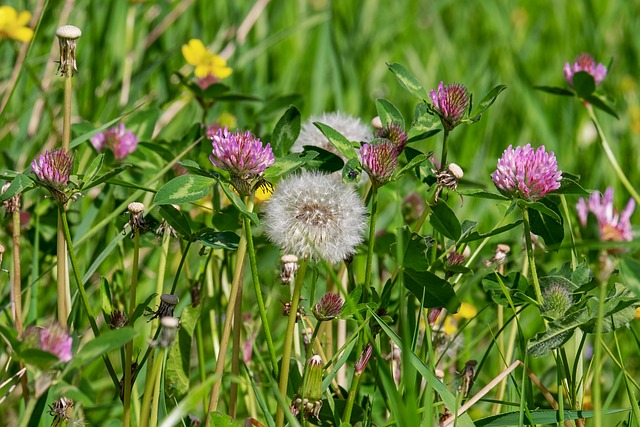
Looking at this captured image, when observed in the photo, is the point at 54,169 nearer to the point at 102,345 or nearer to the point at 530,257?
the point at 102,345

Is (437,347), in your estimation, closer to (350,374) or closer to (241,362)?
(350,374)

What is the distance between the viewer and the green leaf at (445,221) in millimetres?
1212

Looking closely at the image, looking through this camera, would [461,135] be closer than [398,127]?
No

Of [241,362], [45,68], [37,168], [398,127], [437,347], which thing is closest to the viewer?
[37,168]

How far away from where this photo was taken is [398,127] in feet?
4.24

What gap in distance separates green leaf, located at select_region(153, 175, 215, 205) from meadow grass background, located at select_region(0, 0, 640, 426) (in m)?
0.54

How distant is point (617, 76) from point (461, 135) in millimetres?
874

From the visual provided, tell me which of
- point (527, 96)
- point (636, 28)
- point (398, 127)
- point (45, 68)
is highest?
point (636, 28)

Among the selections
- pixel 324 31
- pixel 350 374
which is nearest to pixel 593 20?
pixel 324 31

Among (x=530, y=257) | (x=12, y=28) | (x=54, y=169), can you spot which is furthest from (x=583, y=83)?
(x=12, y=28)

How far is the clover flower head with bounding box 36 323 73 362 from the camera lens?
3.12 feet

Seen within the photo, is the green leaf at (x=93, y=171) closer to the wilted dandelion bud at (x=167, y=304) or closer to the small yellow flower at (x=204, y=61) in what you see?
the wilted dandelion bud at (x=167, y=304)

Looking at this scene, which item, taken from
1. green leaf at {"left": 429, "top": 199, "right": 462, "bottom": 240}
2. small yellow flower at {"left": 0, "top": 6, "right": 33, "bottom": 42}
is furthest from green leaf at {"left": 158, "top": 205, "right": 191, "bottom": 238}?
small yellow flower at {"left": 0, "top": 6, "right": 33, "bottom": 42}

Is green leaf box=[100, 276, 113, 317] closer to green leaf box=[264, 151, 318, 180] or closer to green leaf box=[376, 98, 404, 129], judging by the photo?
green leaf box=[264, 151, 318, 180]
